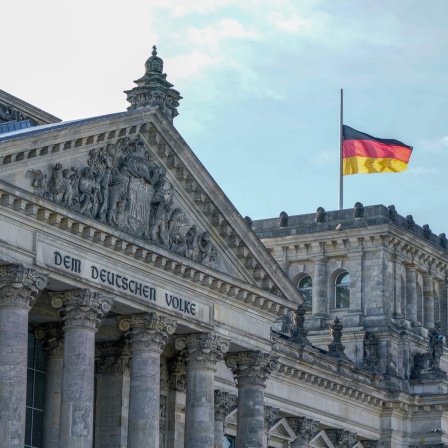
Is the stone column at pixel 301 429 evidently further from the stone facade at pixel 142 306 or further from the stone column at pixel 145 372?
the stone column at pixel 145 372

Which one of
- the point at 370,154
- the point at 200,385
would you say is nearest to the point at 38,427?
the point at 200,385

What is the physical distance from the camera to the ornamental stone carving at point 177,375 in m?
64.0

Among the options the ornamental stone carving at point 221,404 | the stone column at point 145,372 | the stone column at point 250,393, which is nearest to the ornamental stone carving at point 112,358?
the stone column at point 145,372

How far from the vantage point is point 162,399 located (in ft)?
211

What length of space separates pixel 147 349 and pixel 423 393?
2792 cm

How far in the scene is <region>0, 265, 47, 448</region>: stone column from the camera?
169 ft

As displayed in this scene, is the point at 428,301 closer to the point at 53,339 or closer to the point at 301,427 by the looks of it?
the point at 301,427

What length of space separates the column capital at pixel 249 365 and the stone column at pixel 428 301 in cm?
2809

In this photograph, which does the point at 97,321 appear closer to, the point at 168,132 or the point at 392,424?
the point at 168,132

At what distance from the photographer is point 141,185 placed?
57.8 m

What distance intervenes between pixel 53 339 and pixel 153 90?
1108cm

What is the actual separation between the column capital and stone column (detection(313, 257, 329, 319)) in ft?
79.7

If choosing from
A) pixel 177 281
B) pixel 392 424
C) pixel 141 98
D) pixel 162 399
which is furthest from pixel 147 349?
pixel 392 424

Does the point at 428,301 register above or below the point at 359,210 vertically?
below
